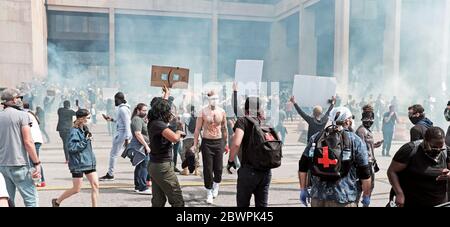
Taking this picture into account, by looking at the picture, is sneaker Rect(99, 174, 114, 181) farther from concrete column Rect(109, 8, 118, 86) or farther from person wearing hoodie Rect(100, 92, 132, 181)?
concrete column Rect(109, 8, 118, 86)

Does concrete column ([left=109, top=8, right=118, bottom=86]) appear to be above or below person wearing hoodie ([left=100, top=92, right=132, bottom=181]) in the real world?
above

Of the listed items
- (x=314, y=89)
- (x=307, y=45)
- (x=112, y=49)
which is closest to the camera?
(x=314, y=89)

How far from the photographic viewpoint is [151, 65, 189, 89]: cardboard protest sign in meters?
5.16

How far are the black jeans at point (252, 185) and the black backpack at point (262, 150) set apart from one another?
0.23 ft

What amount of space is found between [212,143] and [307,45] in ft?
86.7

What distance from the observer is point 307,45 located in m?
29.7

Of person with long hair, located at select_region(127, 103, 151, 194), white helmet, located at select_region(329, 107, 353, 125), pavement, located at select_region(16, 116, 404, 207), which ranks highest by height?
white helmet, located at select_region(329, 107, 353, 125)

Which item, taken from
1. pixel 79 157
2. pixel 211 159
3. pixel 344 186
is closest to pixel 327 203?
pixel 344 186

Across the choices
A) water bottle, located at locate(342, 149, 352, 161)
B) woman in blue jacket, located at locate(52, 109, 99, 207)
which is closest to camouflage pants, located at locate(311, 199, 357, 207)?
water bottle, located at locate(342, 149, 352, 161)

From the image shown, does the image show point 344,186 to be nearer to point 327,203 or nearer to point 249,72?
point 327,203

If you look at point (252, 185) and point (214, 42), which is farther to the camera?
point (214, 42)

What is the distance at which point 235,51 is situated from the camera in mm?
32875

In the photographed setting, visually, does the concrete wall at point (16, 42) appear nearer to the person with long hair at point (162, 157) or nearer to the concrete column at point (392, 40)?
the person with long hair at point (162, 157)
